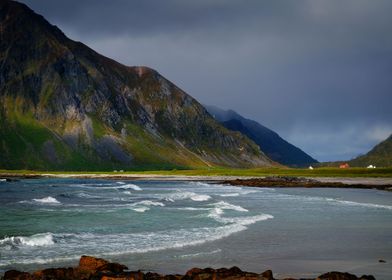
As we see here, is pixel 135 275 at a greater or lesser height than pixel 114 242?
greater

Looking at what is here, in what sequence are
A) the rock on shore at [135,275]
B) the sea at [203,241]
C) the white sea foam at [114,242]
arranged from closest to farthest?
the rock on shore at [135,275] < the sea at [203,241] < the white sea foam at [114,242]

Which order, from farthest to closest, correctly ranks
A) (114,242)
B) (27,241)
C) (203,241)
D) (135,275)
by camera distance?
(203,241) < (114,242) < (27,241) < (135,275)

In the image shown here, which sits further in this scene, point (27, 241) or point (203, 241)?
point (203, 241)

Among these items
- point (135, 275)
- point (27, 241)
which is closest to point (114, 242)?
point (27, 241)

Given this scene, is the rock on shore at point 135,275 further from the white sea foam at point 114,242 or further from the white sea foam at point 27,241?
the white sea foam at point 27,241

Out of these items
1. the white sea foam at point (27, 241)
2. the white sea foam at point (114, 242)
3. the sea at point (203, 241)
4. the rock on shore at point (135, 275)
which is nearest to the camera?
the rock on shore at point (135, 275)

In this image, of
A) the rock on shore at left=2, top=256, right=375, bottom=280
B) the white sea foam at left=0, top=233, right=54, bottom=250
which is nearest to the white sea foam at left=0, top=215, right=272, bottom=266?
the white sea foam at left=0, top=233, right=54, bottom=250

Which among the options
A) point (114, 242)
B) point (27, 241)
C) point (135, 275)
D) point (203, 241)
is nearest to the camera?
point (135, 275)

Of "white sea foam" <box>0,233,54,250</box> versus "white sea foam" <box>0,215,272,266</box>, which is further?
"white sea foam" <box>0,233,54,250</box>

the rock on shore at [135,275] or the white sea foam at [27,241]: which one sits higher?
the rock on shore at [135,275]

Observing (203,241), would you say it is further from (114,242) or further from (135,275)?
(135,275)

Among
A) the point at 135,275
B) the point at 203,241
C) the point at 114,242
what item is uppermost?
the point at 135,275

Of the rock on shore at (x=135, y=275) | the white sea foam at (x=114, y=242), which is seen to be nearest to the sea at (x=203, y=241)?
the white sea foam at (x=114, y=242)

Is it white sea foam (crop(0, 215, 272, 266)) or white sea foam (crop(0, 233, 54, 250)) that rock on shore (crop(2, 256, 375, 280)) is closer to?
white sea foam (crop(0, 215, 272, 266))
